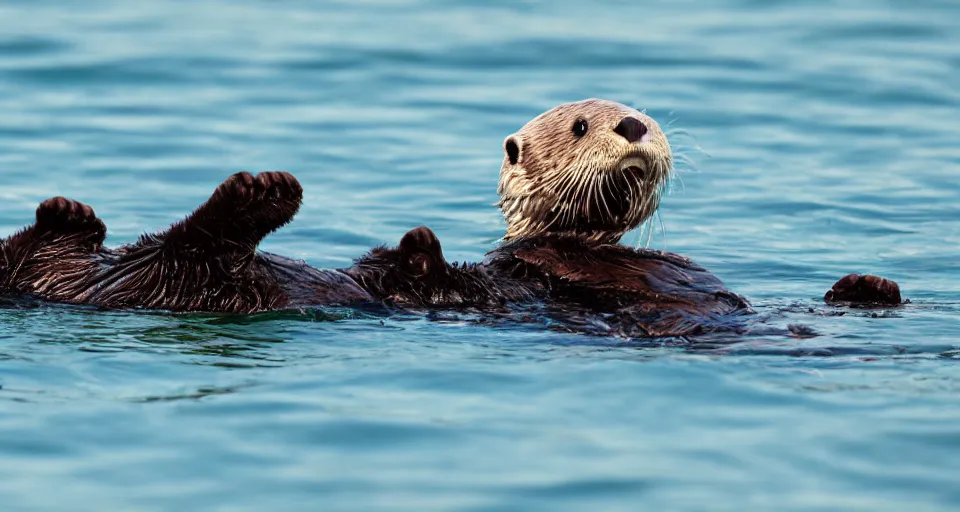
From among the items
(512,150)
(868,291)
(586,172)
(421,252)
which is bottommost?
(868,291)

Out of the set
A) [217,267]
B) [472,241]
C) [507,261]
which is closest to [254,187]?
[217,267]

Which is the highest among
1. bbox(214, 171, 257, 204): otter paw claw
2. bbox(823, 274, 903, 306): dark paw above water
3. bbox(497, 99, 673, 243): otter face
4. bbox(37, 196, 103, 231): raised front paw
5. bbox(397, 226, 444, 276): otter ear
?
bbox(497, 99, 673, 243): otter face

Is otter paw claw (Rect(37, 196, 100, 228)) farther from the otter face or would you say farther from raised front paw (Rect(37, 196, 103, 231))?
the otter face

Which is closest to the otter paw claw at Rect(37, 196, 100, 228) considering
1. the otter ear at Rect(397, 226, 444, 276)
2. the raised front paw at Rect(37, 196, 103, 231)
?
the raised front paw at Rect(37, 196, 103, 231)

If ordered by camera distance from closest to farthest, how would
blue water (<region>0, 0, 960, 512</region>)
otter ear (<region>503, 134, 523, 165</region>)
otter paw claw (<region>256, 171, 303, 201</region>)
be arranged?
blue water (<region>0, 0, 960, 512</region>) → otter paw claw (<region>256, 171, 303, 201</region>) → otter ear (<region>503, 134, 523, 165</region>)

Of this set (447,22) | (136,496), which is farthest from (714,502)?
(447,22)

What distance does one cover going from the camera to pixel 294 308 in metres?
5.72

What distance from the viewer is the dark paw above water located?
21.2 ft

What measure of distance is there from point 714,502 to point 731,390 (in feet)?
3.32

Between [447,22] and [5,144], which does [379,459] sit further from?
[447,22]

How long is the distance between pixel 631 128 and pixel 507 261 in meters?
0.80

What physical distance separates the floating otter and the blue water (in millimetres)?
161

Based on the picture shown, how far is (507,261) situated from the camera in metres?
6.35

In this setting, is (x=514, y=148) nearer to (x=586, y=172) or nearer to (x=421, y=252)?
(x=586, y=172)
